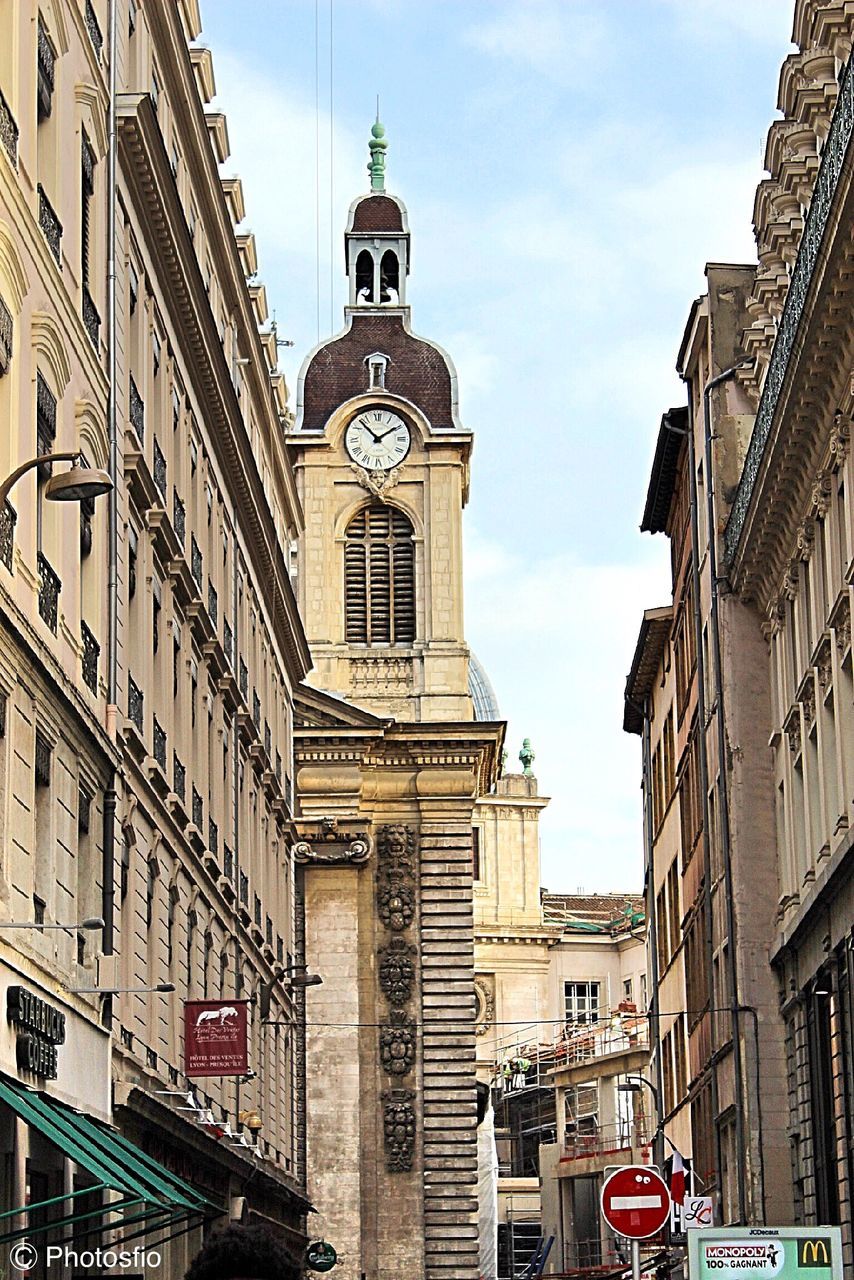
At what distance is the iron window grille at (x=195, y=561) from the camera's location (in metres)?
40.5

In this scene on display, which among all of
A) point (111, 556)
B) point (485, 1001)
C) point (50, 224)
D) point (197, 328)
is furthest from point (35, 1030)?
point (485, 1001)

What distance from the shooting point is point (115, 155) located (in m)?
31.5

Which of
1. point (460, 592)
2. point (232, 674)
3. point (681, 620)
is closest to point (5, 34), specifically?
point (232, 674)

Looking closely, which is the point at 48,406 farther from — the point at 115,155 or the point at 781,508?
the point at 781,508

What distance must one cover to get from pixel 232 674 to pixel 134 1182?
889 inches

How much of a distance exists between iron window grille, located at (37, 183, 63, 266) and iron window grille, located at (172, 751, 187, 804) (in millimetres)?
11844

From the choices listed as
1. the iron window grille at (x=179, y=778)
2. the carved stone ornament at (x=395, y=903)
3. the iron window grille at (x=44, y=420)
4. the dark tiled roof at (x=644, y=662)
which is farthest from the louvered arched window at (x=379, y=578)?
the iron window grille at (x=44, y=420)

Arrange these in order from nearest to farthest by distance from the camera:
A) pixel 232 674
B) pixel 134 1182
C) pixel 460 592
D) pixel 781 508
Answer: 1. pixel 134 1182
2. pixel 781 508
3. pixel 232 674
4. pixel 460 592

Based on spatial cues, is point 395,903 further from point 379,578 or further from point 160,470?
point 160,470

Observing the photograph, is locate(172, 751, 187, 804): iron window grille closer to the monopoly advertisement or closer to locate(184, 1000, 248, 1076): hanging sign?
locate(184, 1000, 248, 1076): hanging sign

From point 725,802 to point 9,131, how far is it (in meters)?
24.6

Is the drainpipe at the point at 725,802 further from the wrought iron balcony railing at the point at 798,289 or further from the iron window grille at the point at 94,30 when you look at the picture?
the iron window grille at the point at 94,30

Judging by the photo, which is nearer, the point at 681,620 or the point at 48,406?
the point at 48,406

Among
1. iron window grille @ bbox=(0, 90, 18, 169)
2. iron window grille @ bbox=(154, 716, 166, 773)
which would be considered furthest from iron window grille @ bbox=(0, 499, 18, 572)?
iron window grille @ bbox=(154, 716, 166, 773)
